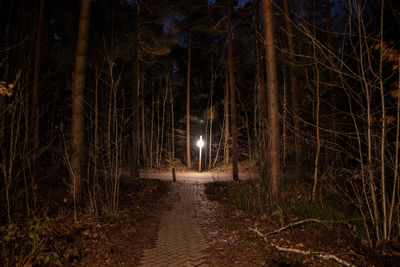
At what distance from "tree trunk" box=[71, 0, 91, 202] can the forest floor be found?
1.43 metres

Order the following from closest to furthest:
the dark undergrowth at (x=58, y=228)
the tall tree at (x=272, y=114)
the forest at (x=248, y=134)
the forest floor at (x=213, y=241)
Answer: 1. the dark undergrowth at (x=58, y=228)
2. the forest floor at (x=213, y=241)
3. the forest at (x=248, y=134)
4. the tall tree at (x=272, y=114)

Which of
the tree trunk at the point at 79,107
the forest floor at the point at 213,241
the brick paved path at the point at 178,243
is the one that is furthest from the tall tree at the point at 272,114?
the tree trunk at the point at 79,107

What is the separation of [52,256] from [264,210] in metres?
4.92

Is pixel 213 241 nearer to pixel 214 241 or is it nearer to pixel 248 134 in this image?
pixel 214 241

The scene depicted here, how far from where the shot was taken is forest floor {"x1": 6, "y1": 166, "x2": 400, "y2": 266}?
12.3ft

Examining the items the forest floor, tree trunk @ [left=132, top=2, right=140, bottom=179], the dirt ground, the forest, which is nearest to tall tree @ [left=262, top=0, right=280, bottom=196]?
the forest

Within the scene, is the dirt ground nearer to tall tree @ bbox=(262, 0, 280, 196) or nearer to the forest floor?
the forest floor

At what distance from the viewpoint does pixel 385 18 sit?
709cm

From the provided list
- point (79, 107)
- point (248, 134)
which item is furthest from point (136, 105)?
point (248, 134)

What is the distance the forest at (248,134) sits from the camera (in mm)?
3871

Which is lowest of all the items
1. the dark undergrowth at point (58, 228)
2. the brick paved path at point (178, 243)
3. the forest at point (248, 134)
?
the brick paved path at point (178, 243)

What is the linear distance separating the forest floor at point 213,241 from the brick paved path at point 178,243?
104 mm

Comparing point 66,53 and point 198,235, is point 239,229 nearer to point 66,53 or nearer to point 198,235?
point 198,235

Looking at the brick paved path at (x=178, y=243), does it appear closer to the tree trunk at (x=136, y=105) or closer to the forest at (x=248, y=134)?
the forest at (x=248, y=134)
